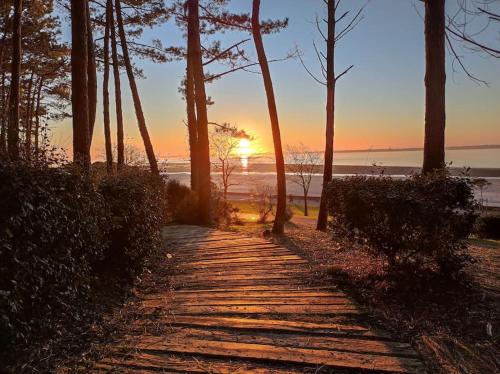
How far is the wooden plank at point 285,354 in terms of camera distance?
2891 mm

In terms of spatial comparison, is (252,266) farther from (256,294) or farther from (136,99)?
(136,99)

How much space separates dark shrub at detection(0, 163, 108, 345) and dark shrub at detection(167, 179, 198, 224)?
9495mm

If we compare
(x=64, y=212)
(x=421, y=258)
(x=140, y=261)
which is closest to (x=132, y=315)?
(x=64, y=212)

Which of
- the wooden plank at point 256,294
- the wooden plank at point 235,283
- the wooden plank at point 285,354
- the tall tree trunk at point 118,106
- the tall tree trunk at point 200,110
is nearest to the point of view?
the wooden plank at point 285,354

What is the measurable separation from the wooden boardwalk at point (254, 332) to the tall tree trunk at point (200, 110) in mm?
7532

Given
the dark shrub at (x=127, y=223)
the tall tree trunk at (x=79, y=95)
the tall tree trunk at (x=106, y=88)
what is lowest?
the dark shrub at (x=127, y=223)

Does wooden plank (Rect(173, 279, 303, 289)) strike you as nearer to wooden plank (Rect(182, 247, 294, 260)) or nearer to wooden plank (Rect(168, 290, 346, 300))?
wooden plank (Rect(168, 290, 346, 300))

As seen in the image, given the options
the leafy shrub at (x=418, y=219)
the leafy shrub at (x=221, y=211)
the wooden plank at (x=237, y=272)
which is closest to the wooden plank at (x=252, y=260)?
the wooden plank at (x=237, y=272)

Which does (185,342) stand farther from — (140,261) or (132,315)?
(140,261)

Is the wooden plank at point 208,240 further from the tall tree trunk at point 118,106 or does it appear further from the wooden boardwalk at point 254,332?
the tall tree trunk at point 118,106

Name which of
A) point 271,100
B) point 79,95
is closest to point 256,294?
point 79,95

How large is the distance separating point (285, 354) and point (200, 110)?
1057 cm

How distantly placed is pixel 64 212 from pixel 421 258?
3.71 meters

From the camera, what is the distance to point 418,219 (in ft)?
14.9
